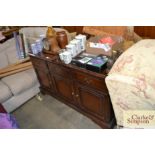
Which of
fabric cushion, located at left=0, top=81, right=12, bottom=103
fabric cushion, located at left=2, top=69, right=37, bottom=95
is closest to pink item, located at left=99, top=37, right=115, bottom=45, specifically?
fabric cushion, located at left=2, top=69, right=37, bottom=95

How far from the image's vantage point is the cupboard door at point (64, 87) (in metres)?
1.77

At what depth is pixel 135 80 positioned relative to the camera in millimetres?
920

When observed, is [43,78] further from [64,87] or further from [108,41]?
[108,41]

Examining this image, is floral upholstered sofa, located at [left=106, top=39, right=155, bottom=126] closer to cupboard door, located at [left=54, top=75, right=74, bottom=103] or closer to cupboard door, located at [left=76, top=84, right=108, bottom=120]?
cupboard door, located at [left=76, top=84, right=108, bottom=120]

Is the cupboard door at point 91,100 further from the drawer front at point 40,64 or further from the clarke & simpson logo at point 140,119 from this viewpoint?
the clarke & simpson logo at point 140,119

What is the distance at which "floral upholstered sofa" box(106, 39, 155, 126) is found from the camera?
35.2 inches

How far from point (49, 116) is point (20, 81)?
0.55 metres

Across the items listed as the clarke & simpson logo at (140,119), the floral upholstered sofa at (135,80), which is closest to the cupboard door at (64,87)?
the floral upholstered sofa at (135,80)

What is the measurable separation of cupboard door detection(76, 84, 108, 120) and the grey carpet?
209 millimetres

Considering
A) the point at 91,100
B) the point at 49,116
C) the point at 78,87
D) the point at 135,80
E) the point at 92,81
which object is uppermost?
the point at 135,80

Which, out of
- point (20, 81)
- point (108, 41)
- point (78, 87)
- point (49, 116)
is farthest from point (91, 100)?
point (20, 81)
